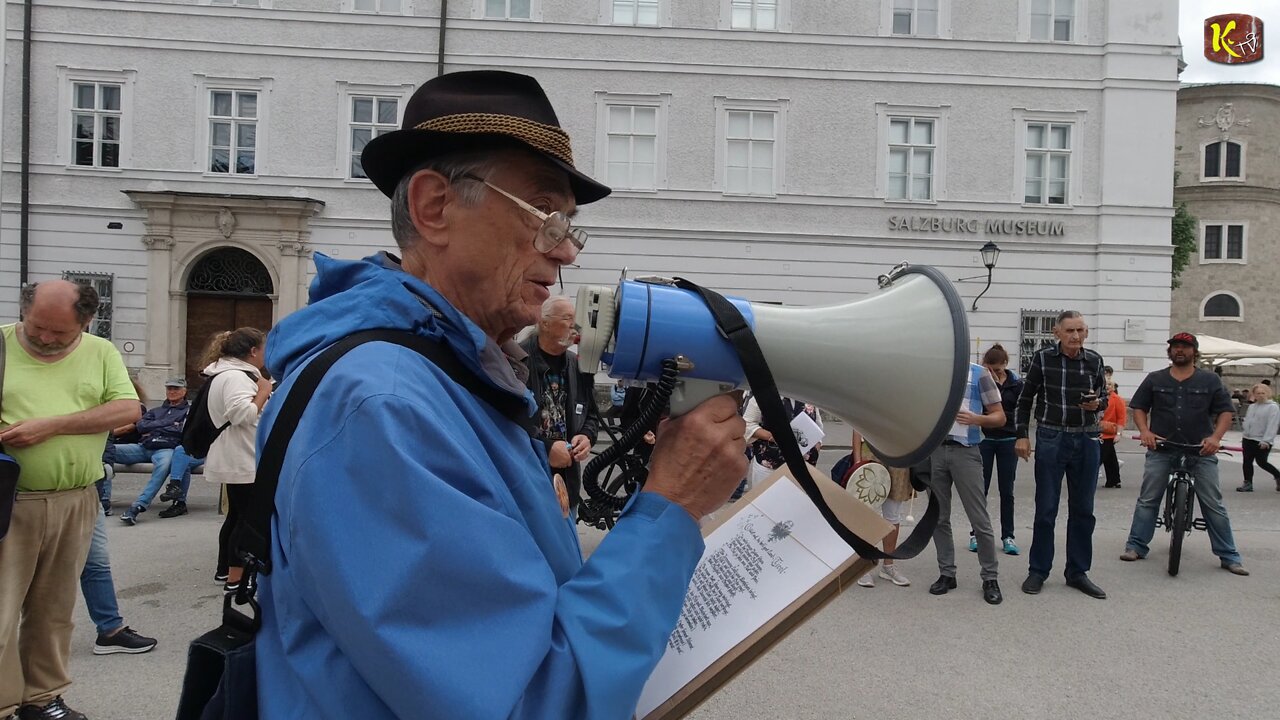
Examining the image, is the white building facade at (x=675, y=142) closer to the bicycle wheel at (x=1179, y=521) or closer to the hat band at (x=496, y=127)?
the bicycle wheel at (x=1179, y=521)

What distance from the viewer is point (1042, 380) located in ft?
19.7

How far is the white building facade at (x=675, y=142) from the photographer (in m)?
16.9

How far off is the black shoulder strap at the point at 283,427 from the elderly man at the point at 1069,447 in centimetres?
555

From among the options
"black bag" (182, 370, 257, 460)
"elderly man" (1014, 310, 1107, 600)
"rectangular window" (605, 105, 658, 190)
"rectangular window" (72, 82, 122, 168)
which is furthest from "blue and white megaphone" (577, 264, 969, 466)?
"rectangular window" (72, 82, 122, 168)

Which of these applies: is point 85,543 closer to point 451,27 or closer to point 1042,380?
point 1042,380

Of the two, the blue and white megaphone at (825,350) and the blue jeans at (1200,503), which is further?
the blue jeans at (1200,503)

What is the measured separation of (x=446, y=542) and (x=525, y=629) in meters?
0.14

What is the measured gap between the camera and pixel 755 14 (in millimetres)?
17406

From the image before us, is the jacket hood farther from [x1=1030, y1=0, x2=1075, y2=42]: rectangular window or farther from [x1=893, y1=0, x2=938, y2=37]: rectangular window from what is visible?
[x1=1030, y1=0, x2=1075, y2=42]: rectangular window

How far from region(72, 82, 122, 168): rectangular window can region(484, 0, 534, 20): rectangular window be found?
784cm

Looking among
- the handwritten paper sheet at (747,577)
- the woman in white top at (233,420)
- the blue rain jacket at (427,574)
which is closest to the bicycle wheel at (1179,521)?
the handwritten paper sheet at (747,577)

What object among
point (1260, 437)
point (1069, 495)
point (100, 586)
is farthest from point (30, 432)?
point (1260, 437)

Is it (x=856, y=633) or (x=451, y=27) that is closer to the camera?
(x=856, y=633)

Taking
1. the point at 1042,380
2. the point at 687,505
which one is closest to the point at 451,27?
the point at 1042,380
